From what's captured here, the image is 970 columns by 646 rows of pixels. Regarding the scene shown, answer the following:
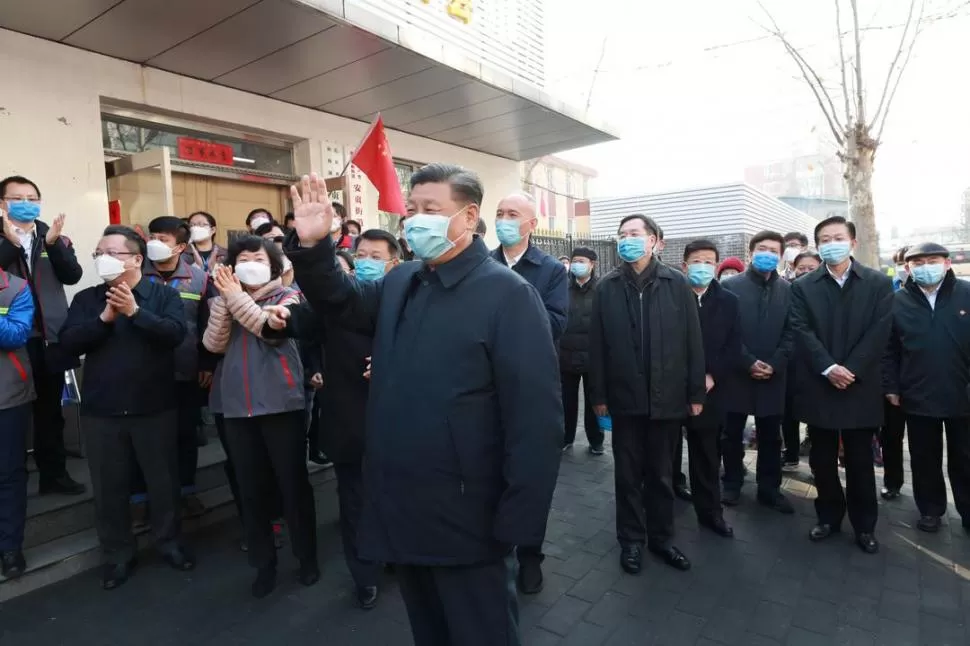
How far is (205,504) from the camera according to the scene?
4.45 m

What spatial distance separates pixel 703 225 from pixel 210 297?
19.9 meters

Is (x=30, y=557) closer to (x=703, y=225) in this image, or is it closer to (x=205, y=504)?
(x=205, y=504)

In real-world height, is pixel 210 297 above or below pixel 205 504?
above

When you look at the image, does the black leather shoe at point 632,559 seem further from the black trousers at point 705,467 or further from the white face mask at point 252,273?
the white face mask at point 252,273

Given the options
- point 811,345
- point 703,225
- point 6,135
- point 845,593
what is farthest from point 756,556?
point 703,225

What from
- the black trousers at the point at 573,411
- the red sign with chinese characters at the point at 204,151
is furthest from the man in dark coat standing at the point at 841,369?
the red sign with chinese characters at the point at 204,151

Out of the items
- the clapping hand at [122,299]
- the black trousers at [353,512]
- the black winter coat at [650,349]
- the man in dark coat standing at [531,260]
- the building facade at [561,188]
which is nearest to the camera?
the black trousers at [353,512]

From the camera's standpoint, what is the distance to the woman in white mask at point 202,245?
4.95 meters

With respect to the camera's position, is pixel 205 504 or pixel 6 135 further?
pixel 6 135

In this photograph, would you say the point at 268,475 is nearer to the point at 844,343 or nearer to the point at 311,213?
the point at 311,213

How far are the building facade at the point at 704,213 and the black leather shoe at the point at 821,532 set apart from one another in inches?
596

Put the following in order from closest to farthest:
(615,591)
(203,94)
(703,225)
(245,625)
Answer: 1. (245,625)
2. (615,591)
3. (203,94)
4. (703,225)

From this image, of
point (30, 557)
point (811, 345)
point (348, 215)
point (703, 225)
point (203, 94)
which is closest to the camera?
point (30, 557)

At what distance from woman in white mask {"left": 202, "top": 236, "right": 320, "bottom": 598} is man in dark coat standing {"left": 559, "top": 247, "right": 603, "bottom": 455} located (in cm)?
307
